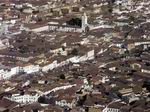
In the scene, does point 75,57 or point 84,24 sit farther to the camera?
point 84,24

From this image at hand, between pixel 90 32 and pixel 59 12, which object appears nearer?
pixel 90 32

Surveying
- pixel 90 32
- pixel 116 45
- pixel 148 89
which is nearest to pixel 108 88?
pixel 148 89

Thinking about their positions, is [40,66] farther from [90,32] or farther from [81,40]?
[90,32]

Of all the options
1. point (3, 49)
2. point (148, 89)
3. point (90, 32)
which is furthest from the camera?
point (90, 32)

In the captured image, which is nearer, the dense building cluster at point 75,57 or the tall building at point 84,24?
the dense building cluster at point 75,57

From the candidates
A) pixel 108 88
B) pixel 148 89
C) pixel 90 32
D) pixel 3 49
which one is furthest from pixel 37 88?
pixel 90 32

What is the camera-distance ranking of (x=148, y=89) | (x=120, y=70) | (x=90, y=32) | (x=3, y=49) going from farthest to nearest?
(x=90, y=32)
(x=3, y=49)
(x=120, y=70)
(x=148, y=89)

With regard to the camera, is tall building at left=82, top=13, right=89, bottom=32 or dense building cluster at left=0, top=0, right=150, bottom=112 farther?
tall building at left=82, top=13, right=89, bottom=32
